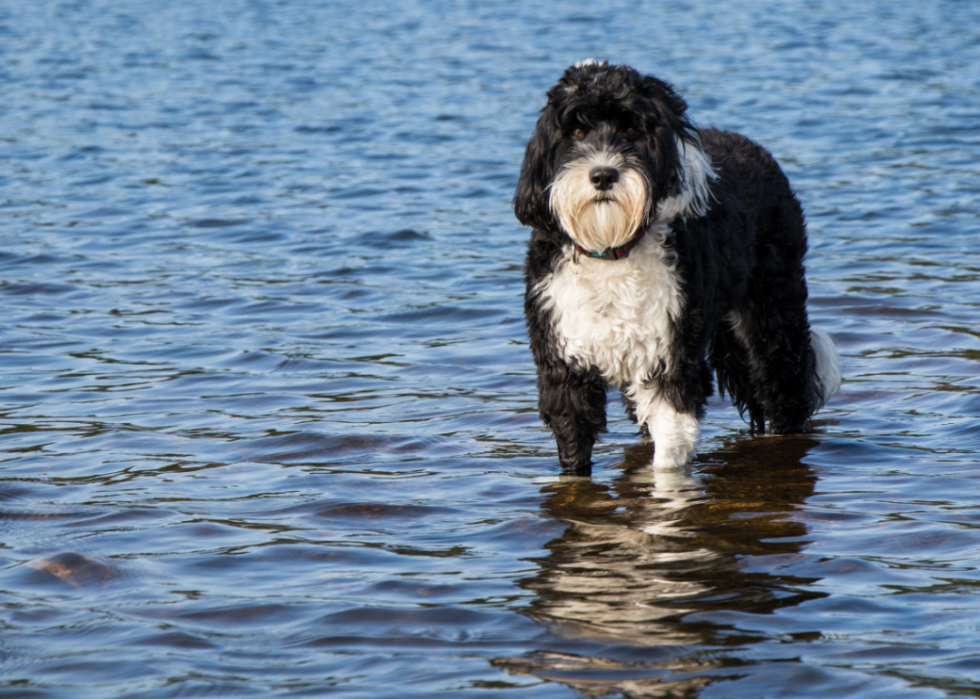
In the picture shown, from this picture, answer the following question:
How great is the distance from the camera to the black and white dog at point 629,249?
190 inches

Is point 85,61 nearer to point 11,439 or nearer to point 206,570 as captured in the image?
point 11,439

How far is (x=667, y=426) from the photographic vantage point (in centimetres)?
532

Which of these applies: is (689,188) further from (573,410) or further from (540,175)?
(573,410)

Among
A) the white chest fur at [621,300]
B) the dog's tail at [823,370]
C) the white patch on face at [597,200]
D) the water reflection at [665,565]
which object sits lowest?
the water reflection at [665,565]

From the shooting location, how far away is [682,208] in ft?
16.6

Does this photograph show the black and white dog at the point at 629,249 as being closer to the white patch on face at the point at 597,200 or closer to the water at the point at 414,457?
the white patch on face at the point at 597,200

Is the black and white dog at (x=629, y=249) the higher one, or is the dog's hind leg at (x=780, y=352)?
the black and white dog at (x=629, y=249)

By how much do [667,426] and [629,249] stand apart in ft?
2.64

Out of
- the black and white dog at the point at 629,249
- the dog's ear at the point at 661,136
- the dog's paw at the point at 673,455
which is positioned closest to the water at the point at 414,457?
the dog's paw at the point at 673,455

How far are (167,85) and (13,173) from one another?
22.0 feet

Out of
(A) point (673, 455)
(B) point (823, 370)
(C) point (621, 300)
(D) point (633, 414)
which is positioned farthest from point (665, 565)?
(B) point (823, 370)

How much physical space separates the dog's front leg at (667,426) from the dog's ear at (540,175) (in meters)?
0.87

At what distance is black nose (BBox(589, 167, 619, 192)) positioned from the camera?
4738 mm

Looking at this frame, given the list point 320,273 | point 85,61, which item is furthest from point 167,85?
point 320,273
